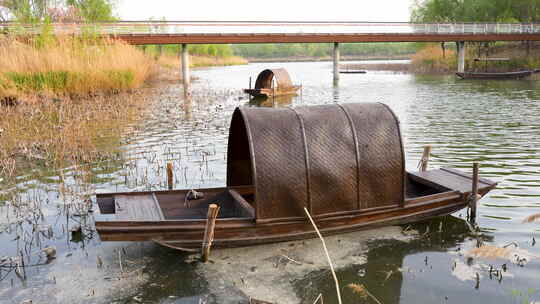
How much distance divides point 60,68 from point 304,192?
58.4 feet

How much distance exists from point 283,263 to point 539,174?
6.98 meters

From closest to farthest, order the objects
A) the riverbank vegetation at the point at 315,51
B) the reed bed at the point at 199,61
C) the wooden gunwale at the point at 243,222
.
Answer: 1. the wooden gunwale at the point at 243,222
2. the reed bed at the point at 199,61
3. the riverbank vegetation at the point at 315,51

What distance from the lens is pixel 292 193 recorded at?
7.00m

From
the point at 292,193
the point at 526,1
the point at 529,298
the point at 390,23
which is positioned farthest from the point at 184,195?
the point at 526,1

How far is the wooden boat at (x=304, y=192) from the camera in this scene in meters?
6.79

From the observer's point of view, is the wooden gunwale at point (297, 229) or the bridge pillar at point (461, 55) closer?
the wooden gunwale at point (297, 229)

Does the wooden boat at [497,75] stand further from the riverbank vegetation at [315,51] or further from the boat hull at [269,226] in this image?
the riverbank vegetation at [315,51]

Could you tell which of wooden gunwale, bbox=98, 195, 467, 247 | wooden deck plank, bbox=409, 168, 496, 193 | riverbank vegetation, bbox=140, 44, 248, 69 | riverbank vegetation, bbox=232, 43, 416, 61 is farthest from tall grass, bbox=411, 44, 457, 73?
riverbank vegetation, bbox=232, 43, 416, 61

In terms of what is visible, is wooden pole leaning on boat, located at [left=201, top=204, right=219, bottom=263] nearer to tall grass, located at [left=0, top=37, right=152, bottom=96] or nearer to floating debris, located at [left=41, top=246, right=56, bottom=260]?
floating debris, located at [left=41, top=246, right=56, bottom=260]

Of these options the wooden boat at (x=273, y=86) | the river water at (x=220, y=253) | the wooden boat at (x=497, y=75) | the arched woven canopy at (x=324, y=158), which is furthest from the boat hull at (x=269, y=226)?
the wooden boat at (x=497, y=75)

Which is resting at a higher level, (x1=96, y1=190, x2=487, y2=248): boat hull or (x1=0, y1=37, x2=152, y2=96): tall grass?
(x1=0, y1=37, x2=152, y2=96): tall grass

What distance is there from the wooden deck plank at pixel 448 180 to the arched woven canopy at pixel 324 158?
1.24 m

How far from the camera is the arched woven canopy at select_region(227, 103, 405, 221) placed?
691 centimetres

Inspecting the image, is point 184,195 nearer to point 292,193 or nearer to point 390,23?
point 292,193
